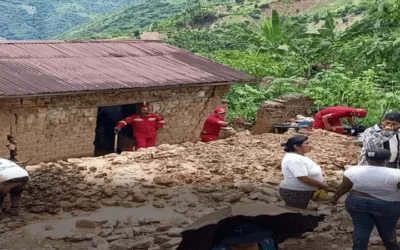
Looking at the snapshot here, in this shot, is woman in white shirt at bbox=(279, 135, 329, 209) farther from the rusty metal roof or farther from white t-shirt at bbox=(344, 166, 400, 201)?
the rusty metal roof

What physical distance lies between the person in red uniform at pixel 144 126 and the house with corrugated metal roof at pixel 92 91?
0.50 metres

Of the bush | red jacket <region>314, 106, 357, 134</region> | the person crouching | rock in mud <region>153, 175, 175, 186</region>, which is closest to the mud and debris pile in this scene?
rock in mud <region>153, 175, 175, 186</region>

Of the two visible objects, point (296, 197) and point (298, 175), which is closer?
point (298, 175)

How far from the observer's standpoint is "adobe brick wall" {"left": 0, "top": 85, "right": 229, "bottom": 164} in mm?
10895

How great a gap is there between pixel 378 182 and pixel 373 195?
13cm

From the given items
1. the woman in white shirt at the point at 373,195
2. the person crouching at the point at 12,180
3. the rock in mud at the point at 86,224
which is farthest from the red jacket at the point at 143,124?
the woman in white shirt at the point at 373,195

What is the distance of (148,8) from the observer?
73500mm

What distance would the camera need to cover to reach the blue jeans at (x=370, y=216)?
18.0ft

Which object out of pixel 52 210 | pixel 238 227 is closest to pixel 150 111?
pixel 52 210

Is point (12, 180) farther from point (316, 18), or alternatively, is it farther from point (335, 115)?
point (316, 18)

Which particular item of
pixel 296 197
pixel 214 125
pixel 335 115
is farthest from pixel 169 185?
pixel 335 115

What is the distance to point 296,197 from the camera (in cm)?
630

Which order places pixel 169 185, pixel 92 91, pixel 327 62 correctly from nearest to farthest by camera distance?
pixel 169 185
pixel 92 91
pixel 327 62

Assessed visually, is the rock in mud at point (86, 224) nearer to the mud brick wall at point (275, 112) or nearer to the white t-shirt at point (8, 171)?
the white t-shirt at point (8, 171)
